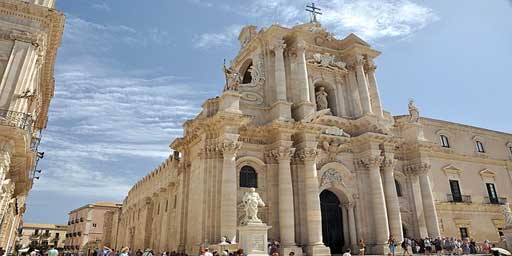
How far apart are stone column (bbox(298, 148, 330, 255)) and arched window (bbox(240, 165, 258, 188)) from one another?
2.74 m

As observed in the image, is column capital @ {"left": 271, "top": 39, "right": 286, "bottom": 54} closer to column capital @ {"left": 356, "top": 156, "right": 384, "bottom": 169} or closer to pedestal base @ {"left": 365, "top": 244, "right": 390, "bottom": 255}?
column capital @ {"left": 356, "top": 156, "right": 384, "bottom": 169}

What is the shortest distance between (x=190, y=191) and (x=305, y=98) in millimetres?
8558

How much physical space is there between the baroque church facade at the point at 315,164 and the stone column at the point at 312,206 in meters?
0.06

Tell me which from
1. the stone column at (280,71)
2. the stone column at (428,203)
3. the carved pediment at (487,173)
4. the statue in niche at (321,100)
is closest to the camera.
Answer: the stone column at (280,71)

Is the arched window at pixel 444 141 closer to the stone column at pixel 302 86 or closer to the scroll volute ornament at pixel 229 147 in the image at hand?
the stone column at pixel 302 86

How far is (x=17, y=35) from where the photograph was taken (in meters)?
15.2

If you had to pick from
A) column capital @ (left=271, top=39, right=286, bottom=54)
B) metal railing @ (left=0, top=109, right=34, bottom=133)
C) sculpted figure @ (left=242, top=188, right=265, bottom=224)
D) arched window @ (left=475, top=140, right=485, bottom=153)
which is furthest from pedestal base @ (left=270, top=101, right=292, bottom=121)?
arched window @ (left=475, top=140, right=485, bottom=153)

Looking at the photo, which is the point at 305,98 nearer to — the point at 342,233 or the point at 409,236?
the point at 342,233

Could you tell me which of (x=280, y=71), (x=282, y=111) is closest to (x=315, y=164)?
(x=282, y=111)

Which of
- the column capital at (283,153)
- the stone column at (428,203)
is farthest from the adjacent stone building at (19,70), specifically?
the stone column at (428,203)

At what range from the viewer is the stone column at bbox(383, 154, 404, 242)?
21.7 metres

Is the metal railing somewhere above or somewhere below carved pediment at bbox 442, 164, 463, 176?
below

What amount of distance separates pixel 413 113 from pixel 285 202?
42.5 feet

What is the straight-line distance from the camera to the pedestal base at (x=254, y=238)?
15902 millimetres
